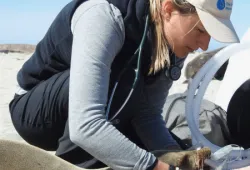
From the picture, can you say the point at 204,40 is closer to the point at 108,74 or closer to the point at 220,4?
the point at 220,4

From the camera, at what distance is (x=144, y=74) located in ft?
7.06

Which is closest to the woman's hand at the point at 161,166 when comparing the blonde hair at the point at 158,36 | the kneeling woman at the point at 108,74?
the kneeling woman at the point at 108,74

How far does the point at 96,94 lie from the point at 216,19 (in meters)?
0.46

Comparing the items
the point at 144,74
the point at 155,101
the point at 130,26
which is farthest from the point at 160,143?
the point at 130,26

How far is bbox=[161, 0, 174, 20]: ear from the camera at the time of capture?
1912mm

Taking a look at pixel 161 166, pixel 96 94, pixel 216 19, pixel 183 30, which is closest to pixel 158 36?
pixel 183 30

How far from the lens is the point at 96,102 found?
1.80 meters

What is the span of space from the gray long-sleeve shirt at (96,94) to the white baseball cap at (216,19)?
0.91ft

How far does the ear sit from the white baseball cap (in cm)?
7

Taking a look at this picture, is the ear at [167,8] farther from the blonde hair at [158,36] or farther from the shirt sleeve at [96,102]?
the shirt sleeve at [96,102]

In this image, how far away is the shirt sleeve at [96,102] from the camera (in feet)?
5.86

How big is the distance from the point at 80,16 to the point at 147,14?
24cm

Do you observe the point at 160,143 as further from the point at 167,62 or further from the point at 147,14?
the point at 147,14

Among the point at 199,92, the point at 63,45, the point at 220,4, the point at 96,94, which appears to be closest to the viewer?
the point at 96,94
